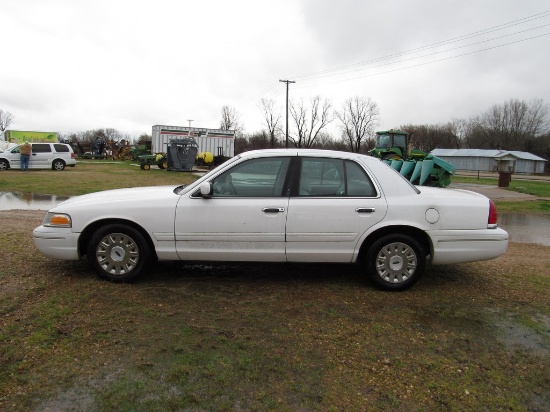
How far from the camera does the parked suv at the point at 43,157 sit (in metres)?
23.9

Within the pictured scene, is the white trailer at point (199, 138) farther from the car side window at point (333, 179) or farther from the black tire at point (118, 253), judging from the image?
the car side window at point (333, 179)

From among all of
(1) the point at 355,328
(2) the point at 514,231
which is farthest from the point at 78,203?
(2) the point at 514,231

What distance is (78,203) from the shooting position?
15.1 ft

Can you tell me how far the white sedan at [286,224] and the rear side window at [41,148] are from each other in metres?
23.7

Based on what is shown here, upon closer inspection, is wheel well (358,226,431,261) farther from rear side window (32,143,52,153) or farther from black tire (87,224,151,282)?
rear side window (32,143,52,153)

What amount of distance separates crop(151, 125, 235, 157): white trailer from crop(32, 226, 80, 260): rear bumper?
110 feet

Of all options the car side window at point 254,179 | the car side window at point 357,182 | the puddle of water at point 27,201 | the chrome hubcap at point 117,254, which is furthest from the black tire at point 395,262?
the puddle of water at point 27,201

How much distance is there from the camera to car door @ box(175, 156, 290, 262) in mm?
4348

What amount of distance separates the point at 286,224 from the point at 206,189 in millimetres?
914

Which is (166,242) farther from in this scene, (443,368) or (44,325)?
(443,368)

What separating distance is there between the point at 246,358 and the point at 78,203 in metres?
2.76

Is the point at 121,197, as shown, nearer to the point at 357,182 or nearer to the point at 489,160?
the point at 357,182

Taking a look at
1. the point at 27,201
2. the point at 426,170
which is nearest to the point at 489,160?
the point at 426,170

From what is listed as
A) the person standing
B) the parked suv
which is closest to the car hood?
the person standing
